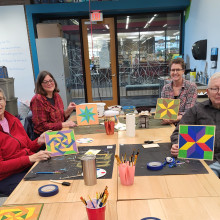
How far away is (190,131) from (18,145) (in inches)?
52.9

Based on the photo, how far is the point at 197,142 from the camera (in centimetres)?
146

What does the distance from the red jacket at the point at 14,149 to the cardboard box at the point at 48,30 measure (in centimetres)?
346

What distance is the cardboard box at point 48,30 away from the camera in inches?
187

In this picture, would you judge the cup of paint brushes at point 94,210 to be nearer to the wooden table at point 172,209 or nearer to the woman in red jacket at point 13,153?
the wooden table at point 172,209

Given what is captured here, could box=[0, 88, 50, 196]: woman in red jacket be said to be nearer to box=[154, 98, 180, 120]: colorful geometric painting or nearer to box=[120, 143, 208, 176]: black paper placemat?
box=[120, 143, 208, 176]: black paper placemat

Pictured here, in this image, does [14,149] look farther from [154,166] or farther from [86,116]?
[154,166]

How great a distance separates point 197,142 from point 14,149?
1.39m

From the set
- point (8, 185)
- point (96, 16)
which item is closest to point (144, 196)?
point (8, 185)

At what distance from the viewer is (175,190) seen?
112 centimetres

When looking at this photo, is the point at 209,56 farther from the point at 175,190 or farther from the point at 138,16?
the point at 175,190

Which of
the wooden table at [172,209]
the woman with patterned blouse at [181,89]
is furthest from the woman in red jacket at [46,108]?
the wooden table at [172,209]

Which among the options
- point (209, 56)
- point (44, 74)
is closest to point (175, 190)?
point (44, 74)

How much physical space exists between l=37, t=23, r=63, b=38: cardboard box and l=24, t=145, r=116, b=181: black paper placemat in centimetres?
386

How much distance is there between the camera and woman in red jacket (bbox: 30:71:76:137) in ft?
7.77
